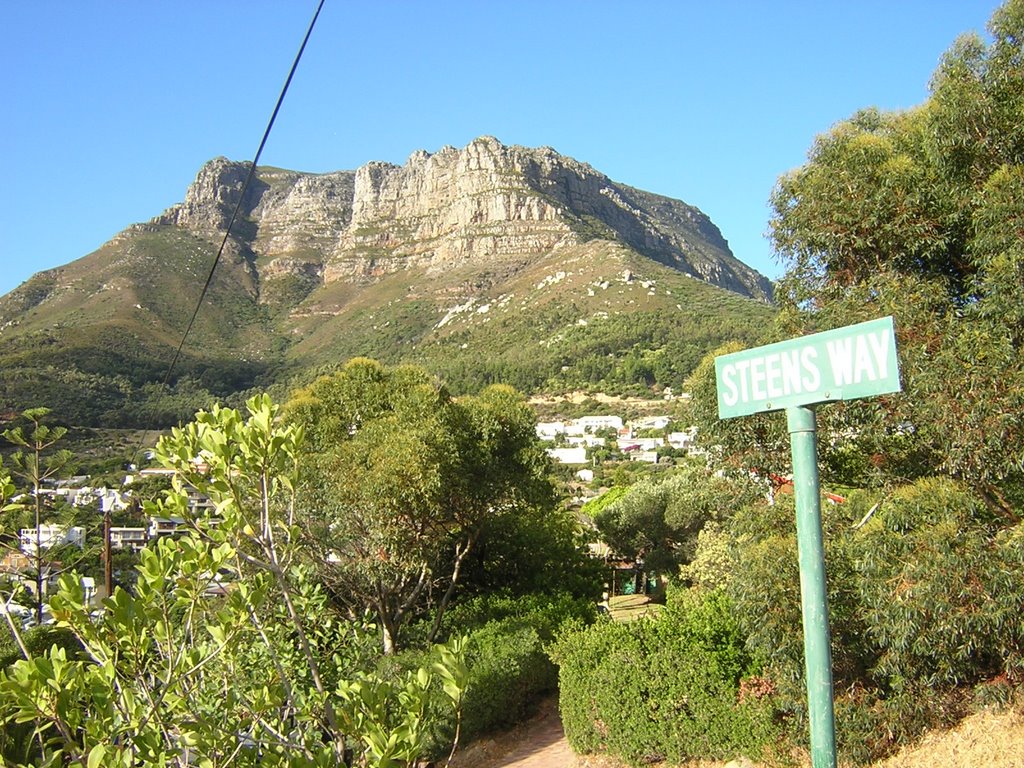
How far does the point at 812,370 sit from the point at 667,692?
6.95m

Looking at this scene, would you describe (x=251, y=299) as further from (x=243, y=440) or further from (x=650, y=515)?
(x=243, y=440)

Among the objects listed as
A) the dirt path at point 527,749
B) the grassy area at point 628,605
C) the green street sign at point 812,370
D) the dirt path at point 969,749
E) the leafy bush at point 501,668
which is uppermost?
the green street sign at point 812,370

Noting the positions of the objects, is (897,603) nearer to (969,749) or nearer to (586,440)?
(969,749)

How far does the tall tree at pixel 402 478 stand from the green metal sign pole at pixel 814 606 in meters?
10.0

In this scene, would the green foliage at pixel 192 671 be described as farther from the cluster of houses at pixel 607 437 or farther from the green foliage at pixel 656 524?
the cluster of houses at pixel 607 437

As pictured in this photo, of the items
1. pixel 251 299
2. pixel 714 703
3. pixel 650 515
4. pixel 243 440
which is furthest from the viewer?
pixel 251 299

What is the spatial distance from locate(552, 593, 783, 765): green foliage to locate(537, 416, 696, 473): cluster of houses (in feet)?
173

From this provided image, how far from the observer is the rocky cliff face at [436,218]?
Answer: 376 ft

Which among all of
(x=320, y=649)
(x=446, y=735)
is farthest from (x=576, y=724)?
(x=320, y=649)

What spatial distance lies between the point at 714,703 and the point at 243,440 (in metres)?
6.40

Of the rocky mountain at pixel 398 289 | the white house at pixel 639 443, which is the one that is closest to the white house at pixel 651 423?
the white house at pixel 639 443

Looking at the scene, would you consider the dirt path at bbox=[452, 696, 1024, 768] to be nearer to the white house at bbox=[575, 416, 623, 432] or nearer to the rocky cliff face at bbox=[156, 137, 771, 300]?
the white house at bbox=[575, 416, 623, 432]

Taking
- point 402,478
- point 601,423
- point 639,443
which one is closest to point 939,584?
point 402,478

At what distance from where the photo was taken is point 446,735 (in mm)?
9703
